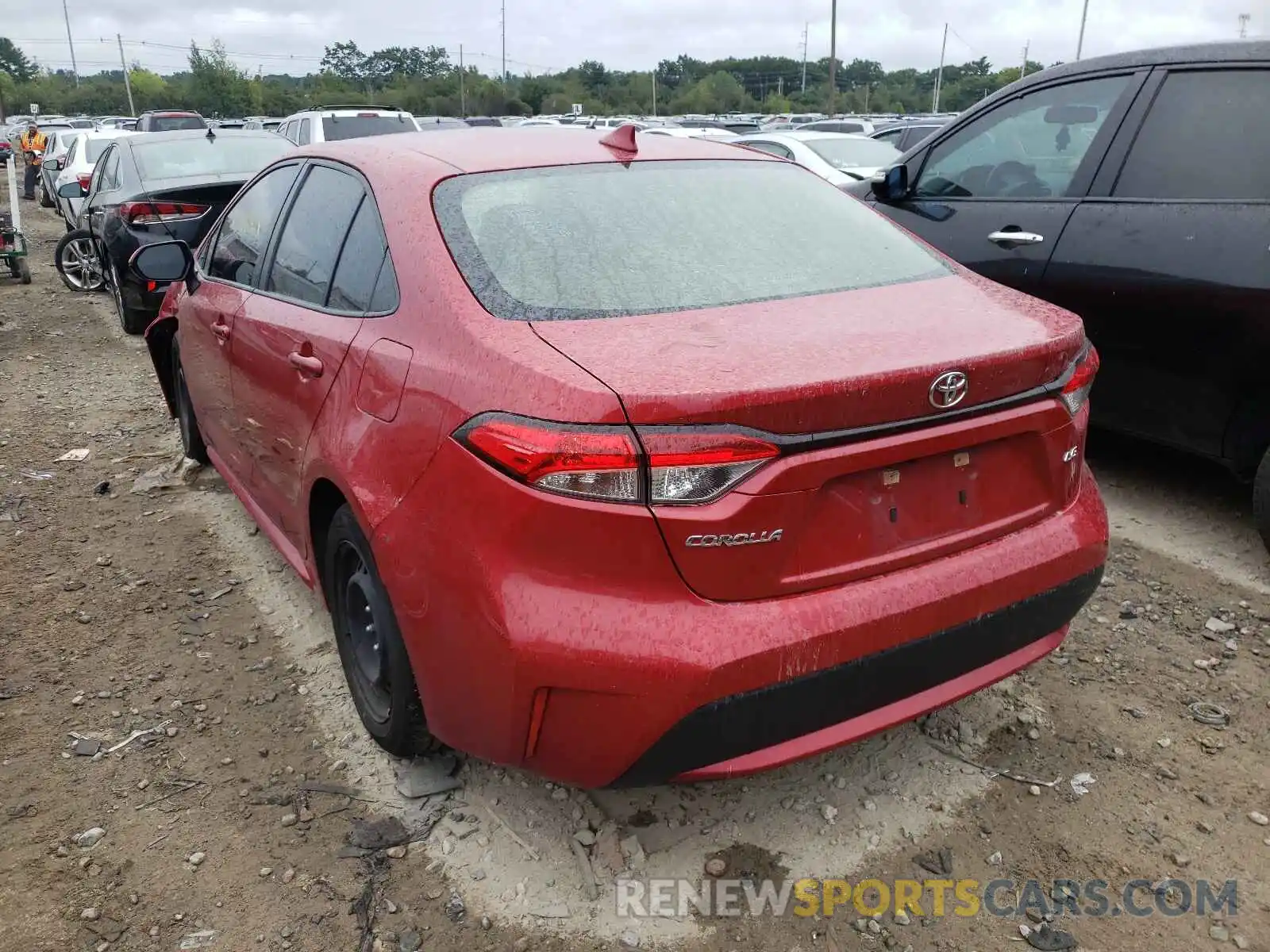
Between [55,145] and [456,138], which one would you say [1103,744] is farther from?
[55,145]

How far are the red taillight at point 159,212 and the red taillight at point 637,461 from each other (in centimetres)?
682

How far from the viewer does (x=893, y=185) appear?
15.5 feet

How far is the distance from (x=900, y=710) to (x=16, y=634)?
121 inches

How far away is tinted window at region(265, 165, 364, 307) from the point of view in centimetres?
281

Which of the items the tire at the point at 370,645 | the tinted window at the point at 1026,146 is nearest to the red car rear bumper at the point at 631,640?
the tire at the point at 370,645

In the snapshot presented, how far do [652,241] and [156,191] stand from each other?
6.60m

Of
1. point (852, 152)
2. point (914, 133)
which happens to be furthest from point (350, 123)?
point (914, 133)

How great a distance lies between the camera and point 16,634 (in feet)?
11.6

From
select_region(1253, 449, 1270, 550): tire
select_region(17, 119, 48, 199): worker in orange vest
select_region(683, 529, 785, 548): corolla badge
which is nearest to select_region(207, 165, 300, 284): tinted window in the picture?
select_region(683, 529, 785, 548): corolla badge

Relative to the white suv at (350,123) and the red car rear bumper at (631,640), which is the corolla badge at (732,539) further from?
the white suv at (350,123)

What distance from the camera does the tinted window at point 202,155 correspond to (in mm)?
8375

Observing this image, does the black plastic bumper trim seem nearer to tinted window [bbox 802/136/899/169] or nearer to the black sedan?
the black sedan

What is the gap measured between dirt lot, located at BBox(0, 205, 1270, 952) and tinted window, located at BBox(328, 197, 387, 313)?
4.12 feet

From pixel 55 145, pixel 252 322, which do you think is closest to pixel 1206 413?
pixel 252 322
